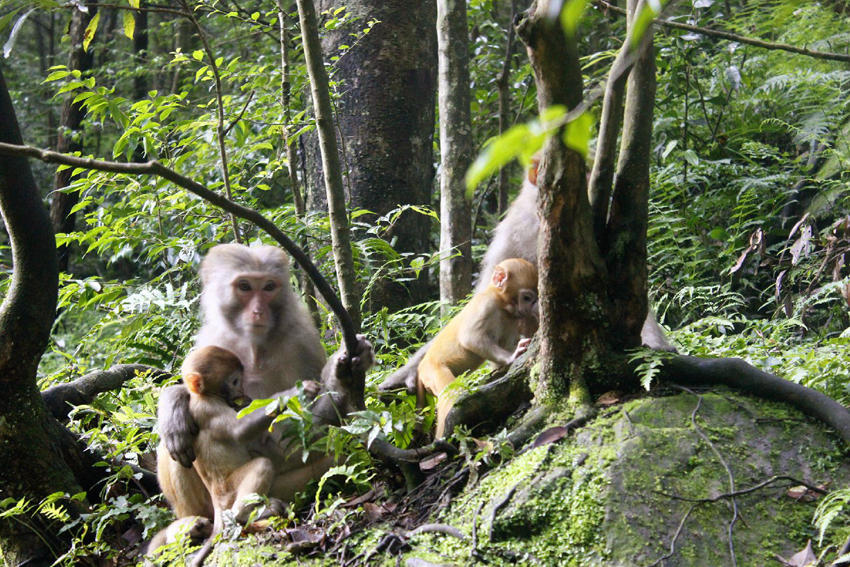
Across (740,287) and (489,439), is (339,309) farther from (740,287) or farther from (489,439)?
(740,287)

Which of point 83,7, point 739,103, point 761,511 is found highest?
point 83,7

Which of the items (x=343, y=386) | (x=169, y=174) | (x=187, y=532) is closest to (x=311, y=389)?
(x=343, y=386)

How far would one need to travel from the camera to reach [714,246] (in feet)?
24.4

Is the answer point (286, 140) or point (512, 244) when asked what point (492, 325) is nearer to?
point (512, 244)

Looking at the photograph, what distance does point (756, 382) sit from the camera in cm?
349

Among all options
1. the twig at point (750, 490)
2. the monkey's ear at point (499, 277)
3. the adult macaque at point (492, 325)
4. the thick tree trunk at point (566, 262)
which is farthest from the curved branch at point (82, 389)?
the twig at point (750, 490)

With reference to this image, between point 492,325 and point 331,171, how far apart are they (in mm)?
1369

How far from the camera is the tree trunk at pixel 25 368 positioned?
4.36 meters

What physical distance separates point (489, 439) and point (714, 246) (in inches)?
182

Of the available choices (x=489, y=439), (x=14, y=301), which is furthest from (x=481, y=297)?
(x=14, y=301)

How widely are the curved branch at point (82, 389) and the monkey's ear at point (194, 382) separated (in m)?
1.52

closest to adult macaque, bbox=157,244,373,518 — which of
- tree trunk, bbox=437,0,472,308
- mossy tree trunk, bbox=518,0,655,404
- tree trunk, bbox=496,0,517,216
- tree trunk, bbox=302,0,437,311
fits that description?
mossy tree trunk, bbox=518,0,655,404

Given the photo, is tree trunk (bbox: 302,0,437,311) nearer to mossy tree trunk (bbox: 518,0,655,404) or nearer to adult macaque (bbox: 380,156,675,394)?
adult macaque (bbox: 380,156,675,394)

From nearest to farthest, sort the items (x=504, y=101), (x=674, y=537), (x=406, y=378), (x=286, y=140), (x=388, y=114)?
(x=674, y=537)
(x=406, y=378)
(x=286, y=140)
(x=388, y=114)
(x=504, y=101)
